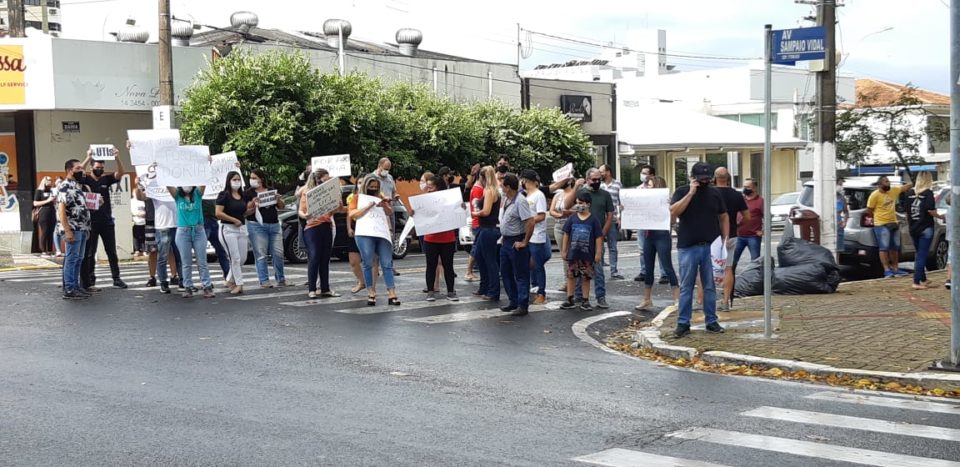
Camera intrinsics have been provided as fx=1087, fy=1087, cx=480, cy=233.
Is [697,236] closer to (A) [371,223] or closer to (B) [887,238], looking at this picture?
(A) [371,223]

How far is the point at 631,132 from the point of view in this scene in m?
46.3

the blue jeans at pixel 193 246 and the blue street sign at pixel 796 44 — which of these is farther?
the blue jeans at pixel 193 246

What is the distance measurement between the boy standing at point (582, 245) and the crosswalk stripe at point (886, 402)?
5286mm

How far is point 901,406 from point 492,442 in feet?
11.0

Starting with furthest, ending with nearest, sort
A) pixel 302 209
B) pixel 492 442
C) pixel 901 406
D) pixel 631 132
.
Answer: pixel 631 132 < pixel 302 209 < pixel 901 406 < pixel 492 442

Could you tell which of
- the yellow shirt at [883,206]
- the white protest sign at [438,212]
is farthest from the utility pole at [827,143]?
the white protest sign at [438,212]

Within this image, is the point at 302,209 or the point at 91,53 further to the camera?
the point at 91,53

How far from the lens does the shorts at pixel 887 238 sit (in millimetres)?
17812

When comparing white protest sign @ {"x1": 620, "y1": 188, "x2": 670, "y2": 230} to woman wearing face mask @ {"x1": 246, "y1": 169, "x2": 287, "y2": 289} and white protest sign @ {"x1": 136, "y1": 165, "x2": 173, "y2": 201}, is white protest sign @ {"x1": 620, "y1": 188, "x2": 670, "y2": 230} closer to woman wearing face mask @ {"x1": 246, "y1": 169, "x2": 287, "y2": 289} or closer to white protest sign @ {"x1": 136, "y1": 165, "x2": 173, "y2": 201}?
woman wearing face mask @ {"x1": 246, "y1": 169, "x2": 287, "y2": 289}

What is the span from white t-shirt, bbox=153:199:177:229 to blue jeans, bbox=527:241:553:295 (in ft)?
16.6

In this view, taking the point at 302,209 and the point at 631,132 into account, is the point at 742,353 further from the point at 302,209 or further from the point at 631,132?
the point at 631,132

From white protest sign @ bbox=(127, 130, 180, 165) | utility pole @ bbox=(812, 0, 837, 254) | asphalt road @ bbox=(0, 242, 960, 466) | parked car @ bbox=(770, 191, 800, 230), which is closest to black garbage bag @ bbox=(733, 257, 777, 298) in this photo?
utility pole @ bbox=(812, 0, 837, 254)

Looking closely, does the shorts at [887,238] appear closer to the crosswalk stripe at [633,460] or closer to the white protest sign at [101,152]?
the white protest sign at [101,152]

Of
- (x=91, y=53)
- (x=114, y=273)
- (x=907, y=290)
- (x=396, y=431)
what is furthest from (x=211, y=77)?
(x=396, y=431)
